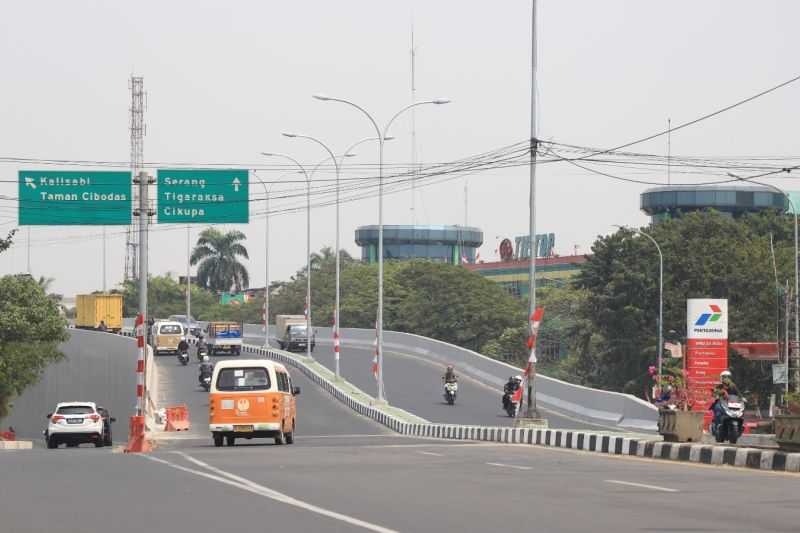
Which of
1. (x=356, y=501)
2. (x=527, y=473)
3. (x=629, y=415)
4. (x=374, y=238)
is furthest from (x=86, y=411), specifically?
(x=374, y=238)

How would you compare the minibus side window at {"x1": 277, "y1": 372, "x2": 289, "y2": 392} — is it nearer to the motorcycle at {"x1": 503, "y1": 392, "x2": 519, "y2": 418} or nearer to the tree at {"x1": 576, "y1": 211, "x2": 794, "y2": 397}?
the motorcycle at {"x1": 503, "y1": 392, "x2": 519, "y2": 418}

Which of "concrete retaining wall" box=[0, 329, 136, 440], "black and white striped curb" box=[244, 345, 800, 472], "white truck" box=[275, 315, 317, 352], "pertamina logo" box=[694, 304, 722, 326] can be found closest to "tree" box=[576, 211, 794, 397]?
"white truck" box=[275, 315, 317, 352]

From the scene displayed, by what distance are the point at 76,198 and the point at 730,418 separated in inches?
1010

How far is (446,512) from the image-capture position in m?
12.4

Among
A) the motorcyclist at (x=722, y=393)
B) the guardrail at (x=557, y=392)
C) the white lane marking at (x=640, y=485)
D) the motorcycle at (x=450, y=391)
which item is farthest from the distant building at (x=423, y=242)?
the white lane marking at (x=640, y=485)

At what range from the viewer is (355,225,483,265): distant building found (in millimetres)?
188500

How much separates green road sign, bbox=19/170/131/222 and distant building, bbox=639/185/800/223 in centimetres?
9511

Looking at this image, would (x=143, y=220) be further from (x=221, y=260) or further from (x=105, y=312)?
(x=221, y=260)

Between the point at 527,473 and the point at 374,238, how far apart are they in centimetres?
16749

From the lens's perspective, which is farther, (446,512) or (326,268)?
(326,268)

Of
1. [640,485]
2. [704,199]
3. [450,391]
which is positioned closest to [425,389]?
[450,391]

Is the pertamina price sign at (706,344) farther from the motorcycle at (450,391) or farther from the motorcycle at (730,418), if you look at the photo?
the motorcycle at (450,391)

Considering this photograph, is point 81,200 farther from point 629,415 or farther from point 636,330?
point 636,330

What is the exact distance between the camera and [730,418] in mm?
27875
